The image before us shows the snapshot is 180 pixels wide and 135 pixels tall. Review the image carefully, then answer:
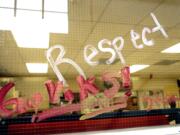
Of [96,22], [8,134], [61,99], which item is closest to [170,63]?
[96,22]

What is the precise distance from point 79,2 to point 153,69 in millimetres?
4128

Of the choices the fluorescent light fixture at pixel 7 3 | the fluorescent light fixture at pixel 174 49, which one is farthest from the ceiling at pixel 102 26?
the fluorescent light fixture at pixel 174 49

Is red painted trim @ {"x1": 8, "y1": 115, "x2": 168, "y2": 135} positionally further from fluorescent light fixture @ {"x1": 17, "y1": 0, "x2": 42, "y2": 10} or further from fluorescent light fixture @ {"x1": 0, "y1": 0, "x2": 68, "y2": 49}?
fluorescent light fixture @ {"x1": 17, "y1": 0, "x2": 42, "y2": 10}

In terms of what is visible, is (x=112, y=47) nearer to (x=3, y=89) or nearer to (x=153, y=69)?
(x=3, y=89)

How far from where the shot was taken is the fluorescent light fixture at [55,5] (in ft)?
7.00

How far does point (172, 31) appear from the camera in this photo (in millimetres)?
3305

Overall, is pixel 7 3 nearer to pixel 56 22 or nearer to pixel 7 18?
pixel 7 18

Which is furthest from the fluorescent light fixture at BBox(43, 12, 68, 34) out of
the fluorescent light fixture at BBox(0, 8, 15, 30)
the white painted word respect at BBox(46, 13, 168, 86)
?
the white painted word respect at BBox(46, 13, 168, 86)

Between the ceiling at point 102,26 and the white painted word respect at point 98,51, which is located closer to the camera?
the white painted word respect at point 98,51

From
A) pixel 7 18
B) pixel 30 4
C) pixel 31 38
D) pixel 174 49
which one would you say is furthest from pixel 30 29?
pixel 174 49

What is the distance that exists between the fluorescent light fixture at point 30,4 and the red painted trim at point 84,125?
4.05 ft

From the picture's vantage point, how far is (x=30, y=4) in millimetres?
2135

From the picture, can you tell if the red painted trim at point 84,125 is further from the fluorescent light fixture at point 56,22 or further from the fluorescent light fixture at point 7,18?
the fluorescent light fixture at point 56,22

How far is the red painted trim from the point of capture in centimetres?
137
